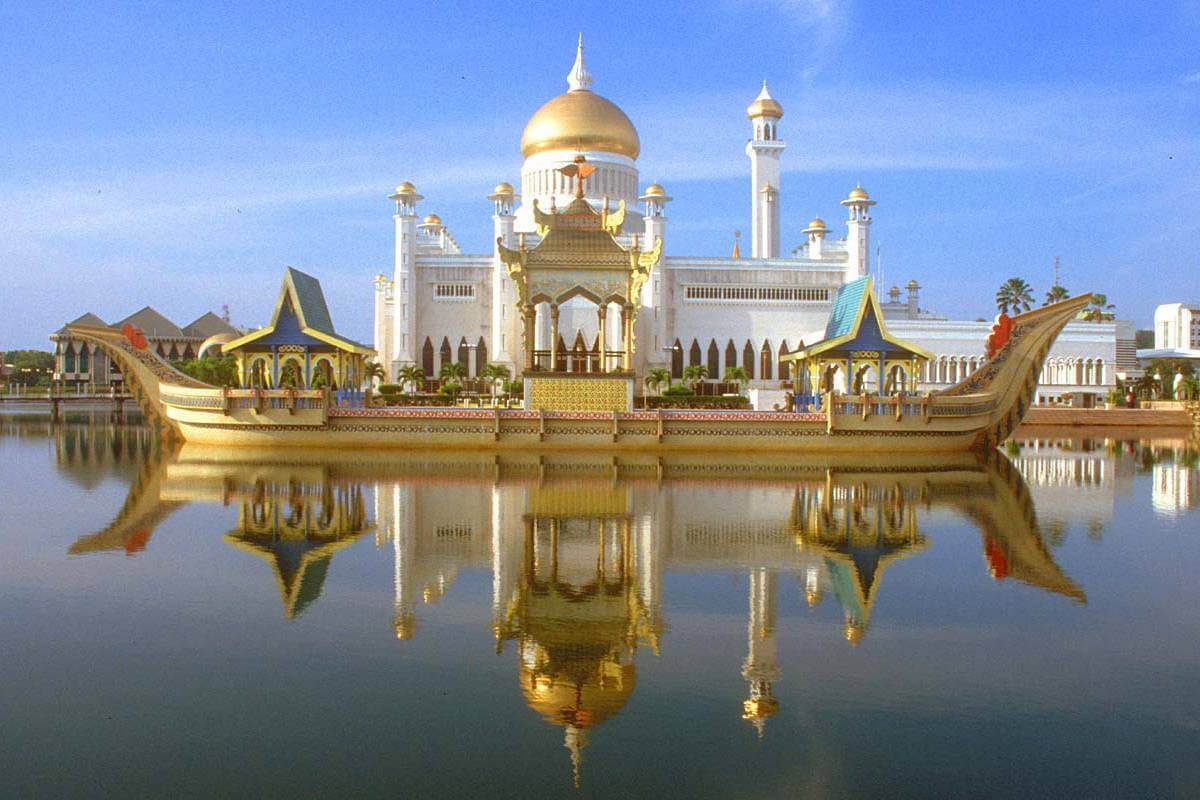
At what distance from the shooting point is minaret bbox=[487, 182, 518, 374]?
4619cm

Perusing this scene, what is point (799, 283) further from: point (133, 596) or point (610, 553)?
point (133, 596)

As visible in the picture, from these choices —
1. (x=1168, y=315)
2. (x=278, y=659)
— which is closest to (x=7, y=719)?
(x=278, y=659)

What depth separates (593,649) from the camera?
305 inches

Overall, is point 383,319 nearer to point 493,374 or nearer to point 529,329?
point 493,374

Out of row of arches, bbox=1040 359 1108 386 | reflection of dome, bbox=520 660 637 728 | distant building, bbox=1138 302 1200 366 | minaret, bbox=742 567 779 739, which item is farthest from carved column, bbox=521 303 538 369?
distant building, bbox=1138 302 1200 366

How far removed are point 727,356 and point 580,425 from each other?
24.6 meters

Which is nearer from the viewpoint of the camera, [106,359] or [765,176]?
[765,176]

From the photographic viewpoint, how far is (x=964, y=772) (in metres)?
5.62

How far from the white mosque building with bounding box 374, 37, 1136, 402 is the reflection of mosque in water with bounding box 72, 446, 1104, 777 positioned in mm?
24745

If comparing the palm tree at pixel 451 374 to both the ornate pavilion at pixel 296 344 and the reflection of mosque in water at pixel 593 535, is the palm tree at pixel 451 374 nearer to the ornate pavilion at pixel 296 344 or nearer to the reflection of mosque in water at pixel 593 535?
the ornate pavilion at pixel 296 344

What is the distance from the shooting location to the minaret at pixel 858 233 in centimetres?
4838

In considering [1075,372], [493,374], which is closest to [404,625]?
[493,374]

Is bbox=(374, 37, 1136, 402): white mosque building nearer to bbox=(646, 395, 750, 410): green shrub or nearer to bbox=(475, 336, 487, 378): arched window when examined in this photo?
bbox=(475, 336, 487, 378): arched window

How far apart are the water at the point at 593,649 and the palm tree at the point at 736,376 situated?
2854 cm
